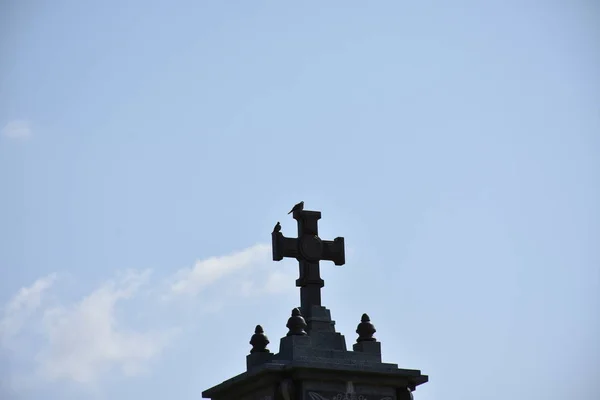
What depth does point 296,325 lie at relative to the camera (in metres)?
27.1

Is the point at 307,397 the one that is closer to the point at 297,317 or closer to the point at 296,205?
the point at 297,317

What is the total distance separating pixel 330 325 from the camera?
27.7 meters

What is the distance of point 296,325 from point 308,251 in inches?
65.9

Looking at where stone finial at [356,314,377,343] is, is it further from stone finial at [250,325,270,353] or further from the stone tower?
stone finial at [250,325,270,353]

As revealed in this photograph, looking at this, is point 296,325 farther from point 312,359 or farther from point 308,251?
point 308,251

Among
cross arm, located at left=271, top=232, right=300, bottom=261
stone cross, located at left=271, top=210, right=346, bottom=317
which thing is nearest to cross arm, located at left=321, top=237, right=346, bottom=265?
stone cross, located at left=271, top=210, right=346, bottom=317

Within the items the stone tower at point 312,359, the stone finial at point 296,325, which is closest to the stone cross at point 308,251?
the stone tower at point 312,359

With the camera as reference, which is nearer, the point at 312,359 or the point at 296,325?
the point at 312,359

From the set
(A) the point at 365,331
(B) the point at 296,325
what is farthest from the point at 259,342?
(A) the point at 365,331

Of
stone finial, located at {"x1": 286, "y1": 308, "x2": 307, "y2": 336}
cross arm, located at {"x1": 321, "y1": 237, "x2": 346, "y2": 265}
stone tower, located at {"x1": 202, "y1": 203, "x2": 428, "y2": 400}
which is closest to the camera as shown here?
stone tower, located at {"x1": 202, "y1": 203, "x2": 428, "y2": 400}

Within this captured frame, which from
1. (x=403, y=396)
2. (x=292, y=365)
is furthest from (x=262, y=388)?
(x=403, y=396)

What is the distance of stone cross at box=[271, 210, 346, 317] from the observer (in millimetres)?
27938

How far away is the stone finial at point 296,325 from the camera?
27.0 meters

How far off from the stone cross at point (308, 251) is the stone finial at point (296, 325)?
2.19ft
